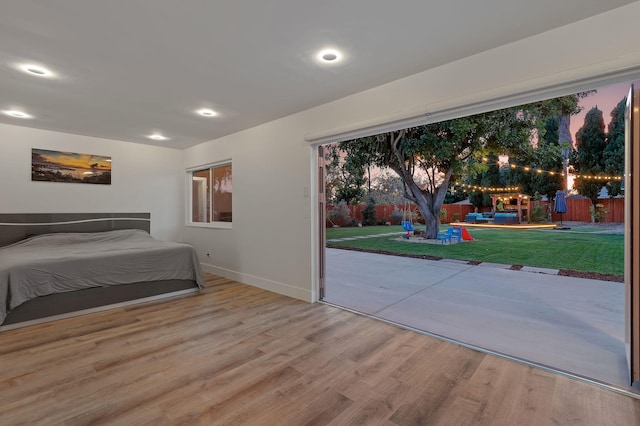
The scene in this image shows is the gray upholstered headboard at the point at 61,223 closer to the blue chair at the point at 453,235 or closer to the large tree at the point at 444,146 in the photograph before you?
the large tree at the point at 444,146

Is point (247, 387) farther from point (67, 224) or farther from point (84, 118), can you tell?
point (67, 224)

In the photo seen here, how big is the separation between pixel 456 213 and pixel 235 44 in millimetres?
16672

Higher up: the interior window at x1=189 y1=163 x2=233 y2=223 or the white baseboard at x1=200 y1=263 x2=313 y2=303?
the interior window at x1=189 y1=163 x2=233 y2=223

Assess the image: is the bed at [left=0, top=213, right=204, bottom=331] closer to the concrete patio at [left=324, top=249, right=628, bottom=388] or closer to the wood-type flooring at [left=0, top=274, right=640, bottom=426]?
the wood-type flooring at [left=0, top=274, right=640, bottom=426]

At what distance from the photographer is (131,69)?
8.93ft

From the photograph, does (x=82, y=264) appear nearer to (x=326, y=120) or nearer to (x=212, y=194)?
(x=212, y=194)

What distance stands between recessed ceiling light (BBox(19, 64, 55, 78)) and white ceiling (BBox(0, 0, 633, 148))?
0.07 m

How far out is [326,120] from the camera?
3646mm

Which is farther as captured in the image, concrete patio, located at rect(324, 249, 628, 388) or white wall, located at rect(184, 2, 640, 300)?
concrete patio, located at rect(324, 249, 628, 388)

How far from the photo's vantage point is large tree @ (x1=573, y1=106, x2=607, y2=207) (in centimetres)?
1139

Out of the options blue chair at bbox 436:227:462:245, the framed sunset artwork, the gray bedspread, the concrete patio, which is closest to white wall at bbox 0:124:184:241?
the framed sunset artwork

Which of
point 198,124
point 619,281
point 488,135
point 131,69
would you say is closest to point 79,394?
point 131,69

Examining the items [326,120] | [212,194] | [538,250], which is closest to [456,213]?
[538,250]

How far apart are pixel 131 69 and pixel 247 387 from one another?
2813 millimetres
